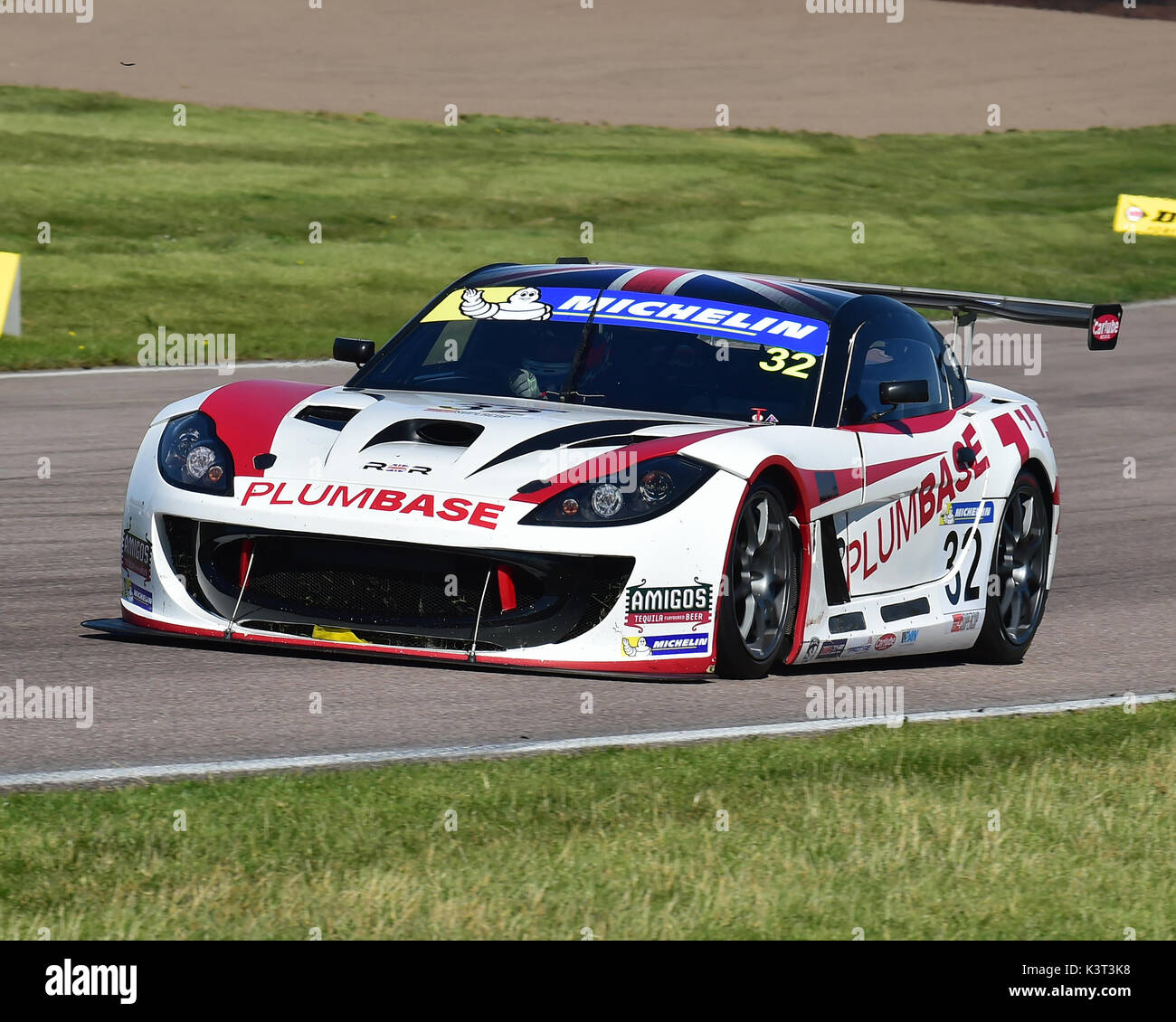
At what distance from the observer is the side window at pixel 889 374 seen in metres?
8.31

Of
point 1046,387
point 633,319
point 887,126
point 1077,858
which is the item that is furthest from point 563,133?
point 1077,858

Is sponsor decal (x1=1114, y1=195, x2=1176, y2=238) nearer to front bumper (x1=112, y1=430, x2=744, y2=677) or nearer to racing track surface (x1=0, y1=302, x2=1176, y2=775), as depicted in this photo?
racing track surface (x1=0, y1=302, x2=1176, y2=775)

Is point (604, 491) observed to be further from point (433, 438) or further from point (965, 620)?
point (965, 620)

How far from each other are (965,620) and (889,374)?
104 cm

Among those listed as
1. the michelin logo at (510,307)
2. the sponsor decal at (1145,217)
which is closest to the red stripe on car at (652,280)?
the michelin logo at (510,307)

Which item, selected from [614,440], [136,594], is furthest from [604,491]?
[136,594]

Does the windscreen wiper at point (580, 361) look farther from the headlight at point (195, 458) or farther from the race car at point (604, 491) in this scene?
the headlight at point (195, 458)

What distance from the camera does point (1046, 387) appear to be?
1894 cm

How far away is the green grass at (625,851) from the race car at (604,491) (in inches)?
30.8

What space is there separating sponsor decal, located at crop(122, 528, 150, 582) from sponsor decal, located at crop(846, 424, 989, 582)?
8.24 feet

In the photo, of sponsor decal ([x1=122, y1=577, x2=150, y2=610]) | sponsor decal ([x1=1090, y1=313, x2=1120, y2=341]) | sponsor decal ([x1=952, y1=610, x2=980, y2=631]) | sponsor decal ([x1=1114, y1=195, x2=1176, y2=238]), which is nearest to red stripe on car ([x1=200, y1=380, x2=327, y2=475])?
sponsor decal ([x1=122, y1=577, x2=150, y2=610])

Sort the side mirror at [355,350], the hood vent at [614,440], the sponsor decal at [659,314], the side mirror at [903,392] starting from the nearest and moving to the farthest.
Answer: the hood vent at [614,440]
the side mirror at [903,392]
the sponsor decal at [659,314]
the side mirror at [355,350]

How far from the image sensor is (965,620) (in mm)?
8719
